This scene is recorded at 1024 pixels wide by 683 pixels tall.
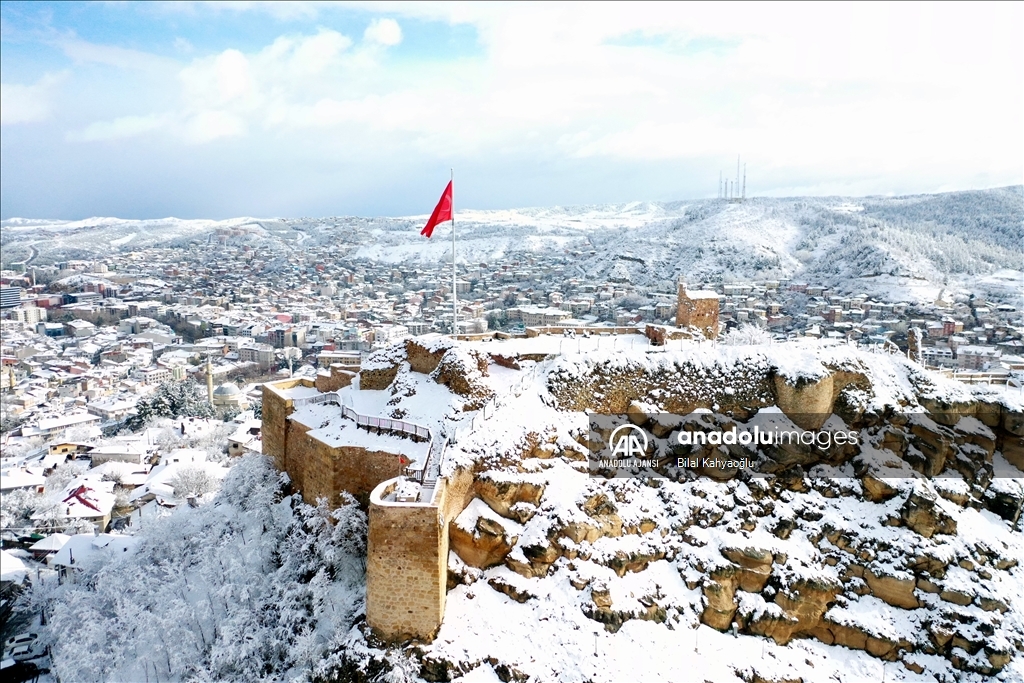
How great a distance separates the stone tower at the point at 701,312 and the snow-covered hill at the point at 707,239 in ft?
163

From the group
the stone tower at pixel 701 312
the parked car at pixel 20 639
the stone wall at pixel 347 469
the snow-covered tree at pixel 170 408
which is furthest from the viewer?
the snow-covered tree at pixel 170 408

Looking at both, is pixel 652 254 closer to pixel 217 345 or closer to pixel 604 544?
pixel 217 345

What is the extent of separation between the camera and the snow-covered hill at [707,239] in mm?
64562

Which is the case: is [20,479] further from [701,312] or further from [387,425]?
[701,312]

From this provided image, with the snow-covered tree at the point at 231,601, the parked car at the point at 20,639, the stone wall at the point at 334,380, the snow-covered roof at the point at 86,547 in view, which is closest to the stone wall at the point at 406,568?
the snow-covered tree at the point at 231,601

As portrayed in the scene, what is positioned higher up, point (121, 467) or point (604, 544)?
point (604, 544)

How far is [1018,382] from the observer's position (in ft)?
66.2

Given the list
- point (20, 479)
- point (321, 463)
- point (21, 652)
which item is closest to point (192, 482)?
point (20, 479)

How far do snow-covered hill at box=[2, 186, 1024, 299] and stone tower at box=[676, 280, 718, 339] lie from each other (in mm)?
49769

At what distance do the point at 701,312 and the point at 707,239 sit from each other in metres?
85.8

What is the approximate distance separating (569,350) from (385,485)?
24.4 feet

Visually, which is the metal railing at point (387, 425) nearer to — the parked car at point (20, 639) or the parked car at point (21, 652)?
the parked car at point (21, 652)

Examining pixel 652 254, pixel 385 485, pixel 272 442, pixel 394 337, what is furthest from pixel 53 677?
pixel 652 254

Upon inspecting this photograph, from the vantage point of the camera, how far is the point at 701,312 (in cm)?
2156
